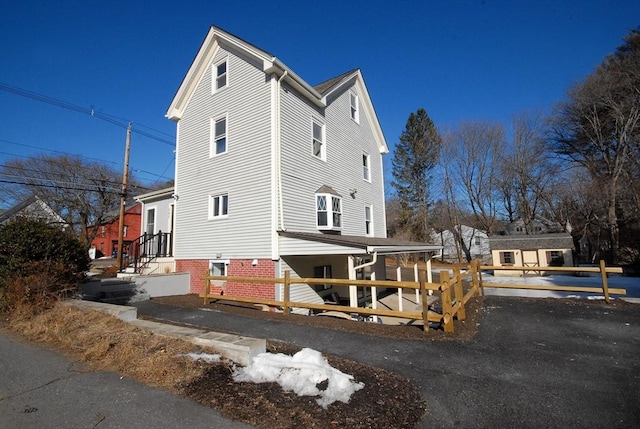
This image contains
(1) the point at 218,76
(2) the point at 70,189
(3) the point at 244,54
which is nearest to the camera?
(3) the point at 244,54

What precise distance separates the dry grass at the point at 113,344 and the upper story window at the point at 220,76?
407 inches

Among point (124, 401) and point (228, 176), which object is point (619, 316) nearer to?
point (124, 401)

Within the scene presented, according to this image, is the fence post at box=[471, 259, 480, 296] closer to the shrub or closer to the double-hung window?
the shrub

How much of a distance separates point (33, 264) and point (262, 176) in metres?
6.76

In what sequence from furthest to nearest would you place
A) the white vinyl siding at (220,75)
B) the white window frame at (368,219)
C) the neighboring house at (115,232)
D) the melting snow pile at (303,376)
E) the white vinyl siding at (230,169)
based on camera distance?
the neighboring house at (115,232), the white window frame at (368,219), the white vinyl siding at (220,75), the white vinyl siding at (230,169), the melting snow pile at (303,376)

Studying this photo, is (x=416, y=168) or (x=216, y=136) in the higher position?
(x=416, y=168)

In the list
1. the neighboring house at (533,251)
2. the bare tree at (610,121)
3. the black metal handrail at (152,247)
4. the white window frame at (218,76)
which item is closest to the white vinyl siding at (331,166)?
the white window frame at (218,76)

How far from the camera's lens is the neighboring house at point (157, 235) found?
555 inches

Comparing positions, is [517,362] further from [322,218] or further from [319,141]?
[319,141]

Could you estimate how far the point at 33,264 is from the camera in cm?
732

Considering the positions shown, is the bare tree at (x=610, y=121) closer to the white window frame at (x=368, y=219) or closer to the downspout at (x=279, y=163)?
the white window frame at (x=368, y=219)

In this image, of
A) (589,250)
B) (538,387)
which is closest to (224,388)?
(538,387)

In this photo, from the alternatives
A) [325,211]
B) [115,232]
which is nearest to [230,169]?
[325,211]

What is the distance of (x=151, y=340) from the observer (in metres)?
5.40
